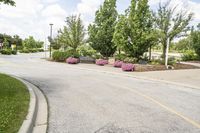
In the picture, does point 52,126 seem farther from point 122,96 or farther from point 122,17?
point 122,17

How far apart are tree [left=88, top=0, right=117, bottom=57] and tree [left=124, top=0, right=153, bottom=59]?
20.4 ft

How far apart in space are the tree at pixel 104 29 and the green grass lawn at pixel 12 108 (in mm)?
25714

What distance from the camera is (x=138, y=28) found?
3036cm

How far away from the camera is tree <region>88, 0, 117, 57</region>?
3706 cm

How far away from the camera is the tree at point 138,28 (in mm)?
30078

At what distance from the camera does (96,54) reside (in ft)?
129

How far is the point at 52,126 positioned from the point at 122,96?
17.3 ft

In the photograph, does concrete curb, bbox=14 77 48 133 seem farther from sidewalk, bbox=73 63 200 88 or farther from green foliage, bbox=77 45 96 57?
green foliage, bbox=77 45 96 57

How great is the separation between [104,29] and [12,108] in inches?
1176

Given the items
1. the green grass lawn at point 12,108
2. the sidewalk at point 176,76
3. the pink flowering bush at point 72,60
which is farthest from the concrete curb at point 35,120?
the pink flowering bush at point 72,60

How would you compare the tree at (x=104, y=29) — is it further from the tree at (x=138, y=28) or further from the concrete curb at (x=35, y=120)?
the concrete curb at (x=35, y=120)

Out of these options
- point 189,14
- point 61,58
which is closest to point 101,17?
point 61,58

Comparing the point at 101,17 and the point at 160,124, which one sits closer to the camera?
the point at 160,124

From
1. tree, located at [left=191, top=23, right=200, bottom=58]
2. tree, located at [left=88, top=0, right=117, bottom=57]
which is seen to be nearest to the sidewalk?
tree, located at [left=88, top=0, right=117, bottom=57]
